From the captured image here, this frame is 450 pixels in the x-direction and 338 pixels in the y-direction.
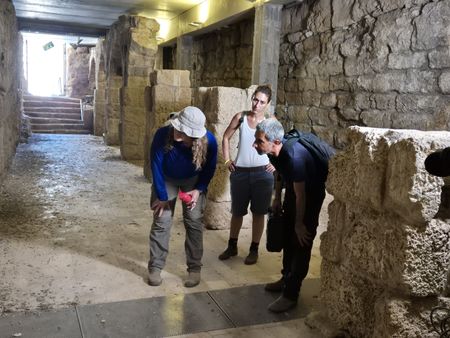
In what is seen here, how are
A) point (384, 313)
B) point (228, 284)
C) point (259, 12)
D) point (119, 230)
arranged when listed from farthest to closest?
1. point (259, 12)
2. point (119, 230)
3. point (228, 284)
4. point (384, 313)

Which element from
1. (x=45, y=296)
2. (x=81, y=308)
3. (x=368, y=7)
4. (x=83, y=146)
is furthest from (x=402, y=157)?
(x=83, y=146)

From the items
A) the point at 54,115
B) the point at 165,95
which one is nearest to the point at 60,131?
the point at 54,115

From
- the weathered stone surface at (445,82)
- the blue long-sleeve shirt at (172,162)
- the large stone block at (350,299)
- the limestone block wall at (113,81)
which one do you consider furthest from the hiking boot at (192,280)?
the limestone block wall at (113,81)

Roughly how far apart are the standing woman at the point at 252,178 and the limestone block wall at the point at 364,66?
1.95 meters

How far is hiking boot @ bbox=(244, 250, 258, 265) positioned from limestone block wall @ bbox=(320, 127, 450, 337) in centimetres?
136

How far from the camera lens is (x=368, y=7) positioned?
5.38m

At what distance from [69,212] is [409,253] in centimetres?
437

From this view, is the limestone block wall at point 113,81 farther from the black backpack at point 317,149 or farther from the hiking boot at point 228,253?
the black backpack at point 317,149

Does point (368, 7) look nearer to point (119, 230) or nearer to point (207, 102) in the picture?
point (207, 102)

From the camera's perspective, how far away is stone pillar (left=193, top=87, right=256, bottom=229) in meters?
4.77

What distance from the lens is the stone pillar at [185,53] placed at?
11.0 metres

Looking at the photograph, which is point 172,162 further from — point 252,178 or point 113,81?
point 113,81

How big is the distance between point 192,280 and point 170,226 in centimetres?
47

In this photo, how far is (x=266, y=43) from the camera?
7.03m
